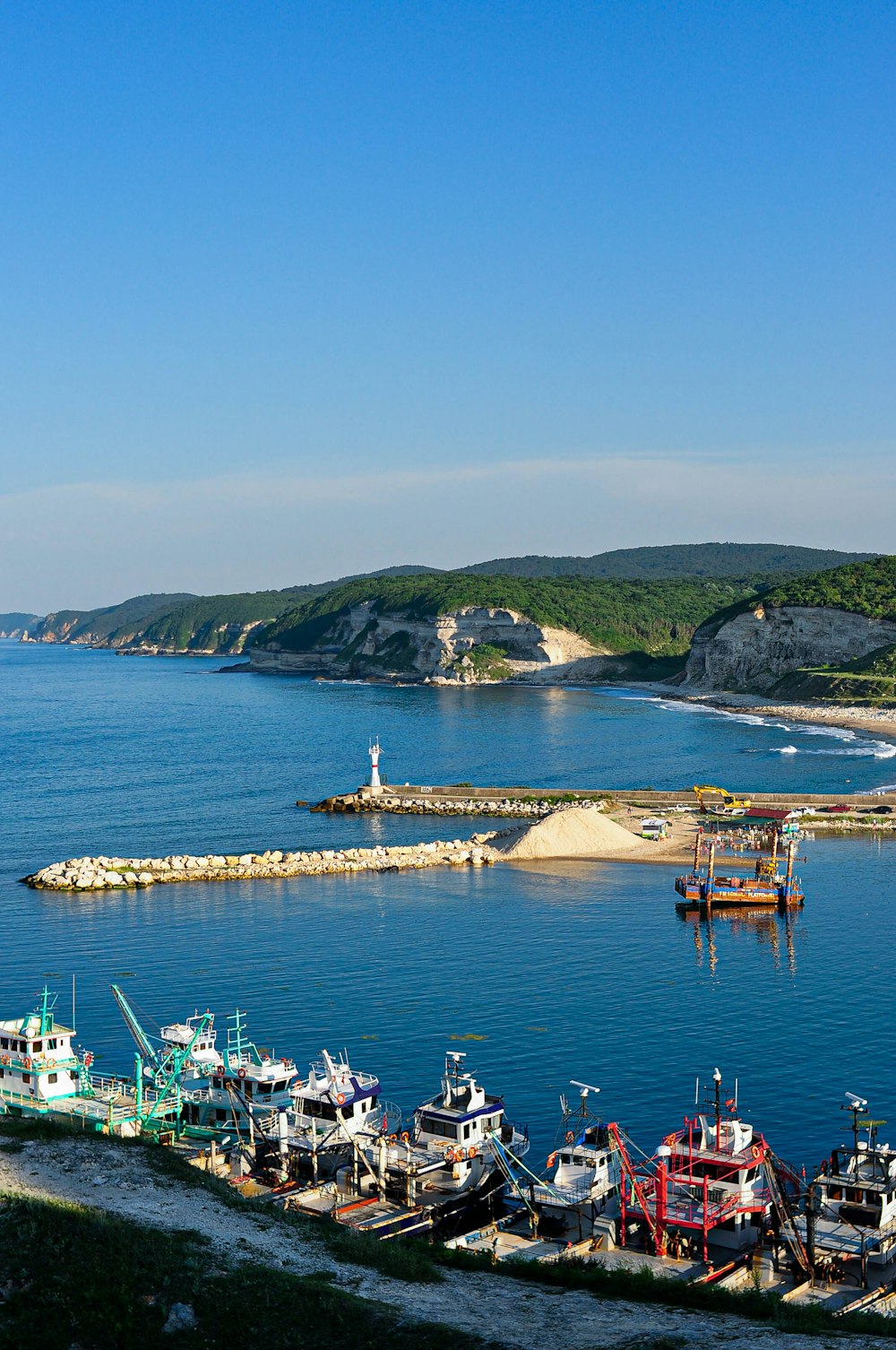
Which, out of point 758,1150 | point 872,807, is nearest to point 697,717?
point 872,807

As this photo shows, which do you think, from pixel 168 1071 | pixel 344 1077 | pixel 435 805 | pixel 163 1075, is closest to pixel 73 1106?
pixel 163 1075

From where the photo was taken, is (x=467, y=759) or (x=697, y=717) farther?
(x=697, y=717)

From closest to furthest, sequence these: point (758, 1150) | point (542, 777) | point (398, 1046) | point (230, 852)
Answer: point (758, 1150) → point (398, 1046) → point (230, 852) → point (542, 777)

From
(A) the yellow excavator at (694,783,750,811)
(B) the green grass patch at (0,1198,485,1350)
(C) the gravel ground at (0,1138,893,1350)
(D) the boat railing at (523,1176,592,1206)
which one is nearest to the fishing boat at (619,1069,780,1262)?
(D) the boat railing at (523,1176,592,1206)

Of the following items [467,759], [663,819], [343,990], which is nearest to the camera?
[343,990]

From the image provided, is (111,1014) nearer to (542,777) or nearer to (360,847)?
(360,847)

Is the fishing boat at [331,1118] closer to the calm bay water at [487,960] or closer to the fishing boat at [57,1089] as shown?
the fishing boat at [57,1089]

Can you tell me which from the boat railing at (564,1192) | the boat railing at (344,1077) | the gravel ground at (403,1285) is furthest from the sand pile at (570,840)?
the gravel ground at (403,1285)
